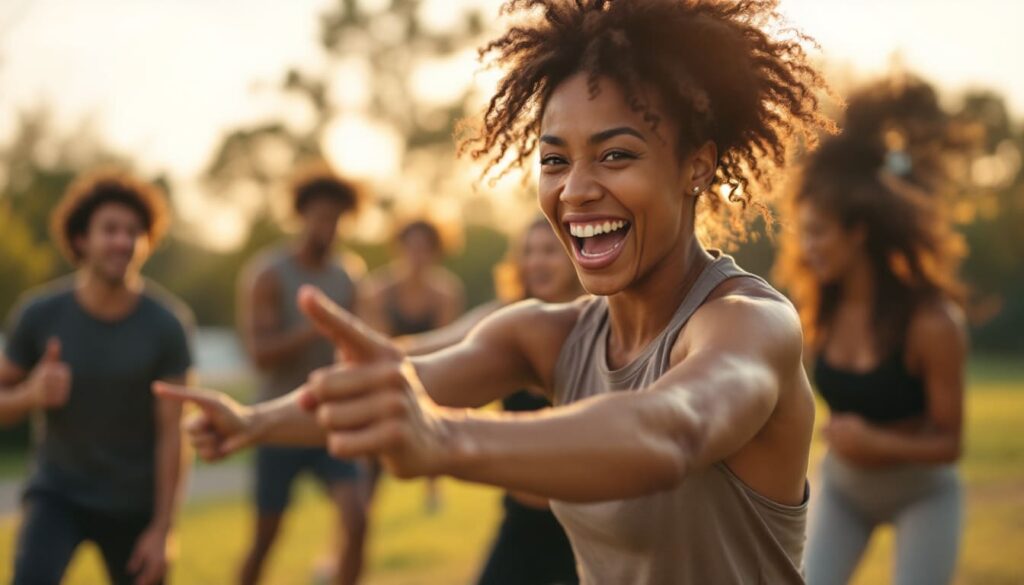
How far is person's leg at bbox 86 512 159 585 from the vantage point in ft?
17.4

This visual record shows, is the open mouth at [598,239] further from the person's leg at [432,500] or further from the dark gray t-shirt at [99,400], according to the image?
the person's leg at [432,500]

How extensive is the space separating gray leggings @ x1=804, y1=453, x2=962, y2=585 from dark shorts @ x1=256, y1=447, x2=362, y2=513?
Answer: 317 cm

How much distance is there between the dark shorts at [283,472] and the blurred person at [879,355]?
3.09 m

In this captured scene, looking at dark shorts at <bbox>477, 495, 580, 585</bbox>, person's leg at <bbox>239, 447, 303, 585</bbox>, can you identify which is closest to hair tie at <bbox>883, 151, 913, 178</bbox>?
dark shorts at <bbox>477, 495, 580, 585</bbox>

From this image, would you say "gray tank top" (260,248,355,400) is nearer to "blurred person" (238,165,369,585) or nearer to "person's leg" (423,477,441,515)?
"blurred person" (238,165,369,585)

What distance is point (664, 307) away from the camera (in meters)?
2.86

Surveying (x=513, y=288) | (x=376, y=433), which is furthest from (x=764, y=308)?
(x=513, y=288)

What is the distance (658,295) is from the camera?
9.38ft

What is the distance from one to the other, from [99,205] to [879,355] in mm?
3875

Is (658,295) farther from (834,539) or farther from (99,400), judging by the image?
(99,400)

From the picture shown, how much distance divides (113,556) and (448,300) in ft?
16.8

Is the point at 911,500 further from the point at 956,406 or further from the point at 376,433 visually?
the point at 376,433

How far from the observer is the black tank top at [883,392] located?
16.0 ft

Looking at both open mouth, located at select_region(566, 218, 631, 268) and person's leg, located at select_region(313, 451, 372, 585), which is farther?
person's leg, located at select_region(313, 451, 372, 585)
